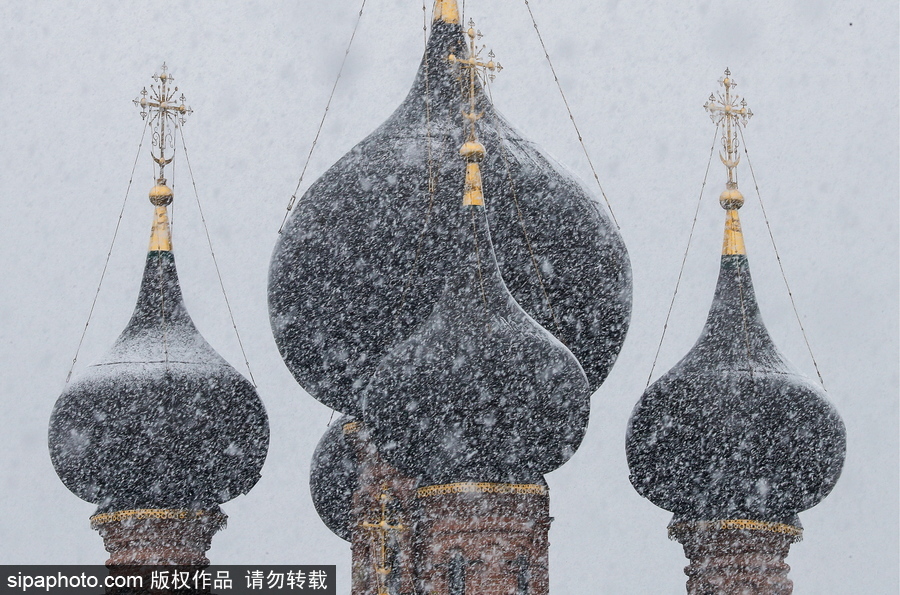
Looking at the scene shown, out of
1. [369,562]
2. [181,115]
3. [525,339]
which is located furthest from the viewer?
[181,115]

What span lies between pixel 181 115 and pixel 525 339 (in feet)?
17.2

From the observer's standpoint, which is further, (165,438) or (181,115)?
(181,115)

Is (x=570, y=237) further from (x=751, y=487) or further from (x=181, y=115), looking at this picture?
(x=181, y=115)

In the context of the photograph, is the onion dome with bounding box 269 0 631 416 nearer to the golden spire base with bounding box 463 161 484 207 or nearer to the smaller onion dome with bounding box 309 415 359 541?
the golden spire base with bounding box 463 161 484 207

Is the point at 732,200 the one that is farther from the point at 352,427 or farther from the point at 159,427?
the point at 159,427

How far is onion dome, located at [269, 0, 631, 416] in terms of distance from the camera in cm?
2042

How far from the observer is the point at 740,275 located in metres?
21.6

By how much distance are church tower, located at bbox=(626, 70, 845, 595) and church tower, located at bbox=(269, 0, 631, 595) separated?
79 centimetres

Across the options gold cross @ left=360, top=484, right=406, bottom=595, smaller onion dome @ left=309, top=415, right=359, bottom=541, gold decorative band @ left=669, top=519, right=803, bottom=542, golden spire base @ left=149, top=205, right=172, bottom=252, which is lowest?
gold cross @ left=360, top=484, right=406, bottom=595

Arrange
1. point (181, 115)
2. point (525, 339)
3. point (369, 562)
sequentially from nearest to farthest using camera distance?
point (525, 339) < point (369, 562) < point (181, 115)

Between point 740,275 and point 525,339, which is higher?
point 740,275

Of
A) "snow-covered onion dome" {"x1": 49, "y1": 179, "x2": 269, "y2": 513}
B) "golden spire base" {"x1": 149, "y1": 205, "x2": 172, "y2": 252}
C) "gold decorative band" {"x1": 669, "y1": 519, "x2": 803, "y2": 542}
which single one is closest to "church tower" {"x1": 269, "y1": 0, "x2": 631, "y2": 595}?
"snow-covered onion dome" {"x1": 49, "y1": 179, "x2": 269, "y2": 513}

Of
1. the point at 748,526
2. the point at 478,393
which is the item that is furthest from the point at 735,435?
the point at 478,393

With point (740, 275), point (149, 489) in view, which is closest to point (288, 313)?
point (149, 489)
